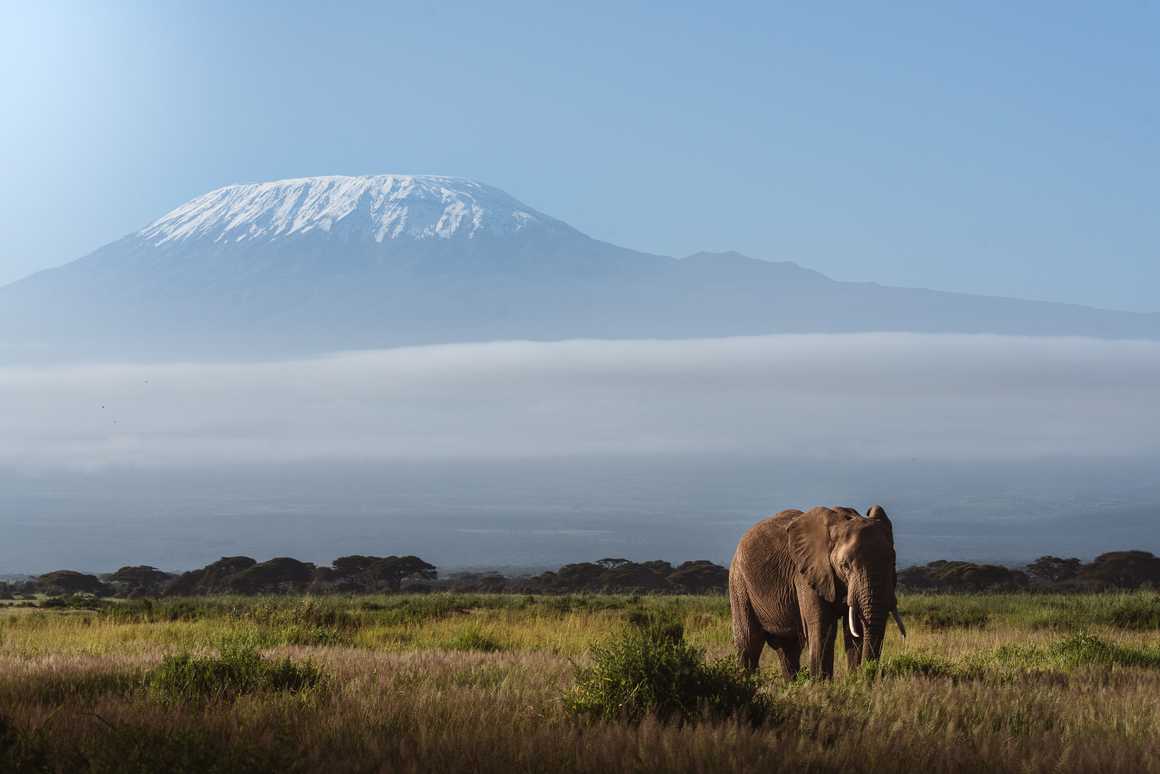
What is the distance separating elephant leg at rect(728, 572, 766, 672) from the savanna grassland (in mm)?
817

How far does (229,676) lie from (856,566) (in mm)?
6127

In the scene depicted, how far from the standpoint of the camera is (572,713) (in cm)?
1001

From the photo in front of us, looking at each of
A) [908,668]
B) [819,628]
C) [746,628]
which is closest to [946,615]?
[746,628]

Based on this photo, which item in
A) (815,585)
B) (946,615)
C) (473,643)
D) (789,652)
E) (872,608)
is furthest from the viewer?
(946,615)

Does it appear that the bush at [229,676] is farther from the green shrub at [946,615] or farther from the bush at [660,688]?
the green shrub at [946,615]

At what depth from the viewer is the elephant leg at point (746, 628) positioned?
14.8 m

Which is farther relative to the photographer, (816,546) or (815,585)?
(816,546)

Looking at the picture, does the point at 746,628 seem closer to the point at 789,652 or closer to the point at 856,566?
the point at 789,652

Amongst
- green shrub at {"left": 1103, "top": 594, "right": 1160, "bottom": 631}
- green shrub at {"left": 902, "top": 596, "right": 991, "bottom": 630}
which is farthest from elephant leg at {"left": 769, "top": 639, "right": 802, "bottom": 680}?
green shrub at {"left": 1103, "top": 594, "right": 1160, "bottom": 631}

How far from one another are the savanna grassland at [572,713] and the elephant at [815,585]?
20.7 inches

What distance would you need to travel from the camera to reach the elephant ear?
13.1 meters

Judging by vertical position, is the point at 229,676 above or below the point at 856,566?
below

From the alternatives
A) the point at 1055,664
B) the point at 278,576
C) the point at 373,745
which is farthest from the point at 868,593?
the point at 278,576

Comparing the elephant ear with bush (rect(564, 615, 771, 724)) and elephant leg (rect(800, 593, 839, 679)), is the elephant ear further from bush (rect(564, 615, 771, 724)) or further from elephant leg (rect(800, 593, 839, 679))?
bush (rect(564, 615, 771, 724))
